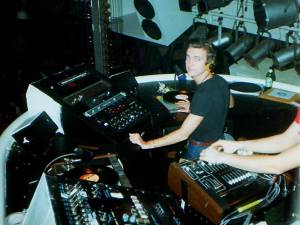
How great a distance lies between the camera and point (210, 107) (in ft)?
7.82

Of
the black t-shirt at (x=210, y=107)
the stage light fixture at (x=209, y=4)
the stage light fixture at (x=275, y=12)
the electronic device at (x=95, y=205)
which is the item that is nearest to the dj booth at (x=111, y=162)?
the electronic device at (x=95, y=205)

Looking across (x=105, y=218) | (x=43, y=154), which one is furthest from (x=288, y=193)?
(x=43, y=154)

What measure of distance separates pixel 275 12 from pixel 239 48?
1.01 metres

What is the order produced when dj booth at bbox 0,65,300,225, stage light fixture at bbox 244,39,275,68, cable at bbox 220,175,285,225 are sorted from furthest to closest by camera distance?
stage light fixture at bbox 244,39,275,68
cable at bbox 220,175,285,225
dj booth at bbox 0,65,300,225

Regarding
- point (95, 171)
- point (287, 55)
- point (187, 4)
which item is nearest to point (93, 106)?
point (95, 171)

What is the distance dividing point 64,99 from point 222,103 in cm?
99

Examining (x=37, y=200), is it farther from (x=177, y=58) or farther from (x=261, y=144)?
(x=177, y=58)

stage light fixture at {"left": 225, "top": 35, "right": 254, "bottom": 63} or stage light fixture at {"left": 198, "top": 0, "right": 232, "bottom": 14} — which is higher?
stage light fixture at {"left": 198, "top": 0, "right": 232, "bottom": 14}

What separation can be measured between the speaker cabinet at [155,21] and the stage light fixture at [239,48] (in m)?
1.36

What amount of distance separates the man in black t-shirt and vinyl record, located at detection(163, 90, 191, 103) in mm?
463

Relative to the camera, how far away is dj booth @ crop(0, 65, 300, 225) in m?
1.42

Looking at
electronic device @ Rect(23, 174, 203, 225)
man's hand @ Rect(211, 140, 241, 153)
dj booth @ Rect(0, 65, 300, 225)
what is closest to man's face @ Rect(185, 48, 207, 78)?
dj booth @ Rect(0, 65, 300, 225)

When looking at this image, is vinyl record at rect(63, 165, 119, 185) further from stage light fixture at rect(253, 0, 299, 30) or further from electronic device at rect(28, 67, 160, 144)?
stage light fixture at rect(253, 0, 299, 30)

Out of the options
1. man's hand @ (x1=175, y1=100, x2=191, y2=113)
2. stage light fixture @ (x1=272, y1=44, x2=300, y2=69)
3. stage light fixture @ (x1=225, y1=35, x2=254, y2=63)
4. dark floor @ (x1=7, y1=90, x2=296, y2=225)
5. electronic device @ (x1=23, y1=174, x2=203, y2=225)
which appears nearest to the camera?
electronic device @ (x1=23, y1=174, x2=203, y2=225)
